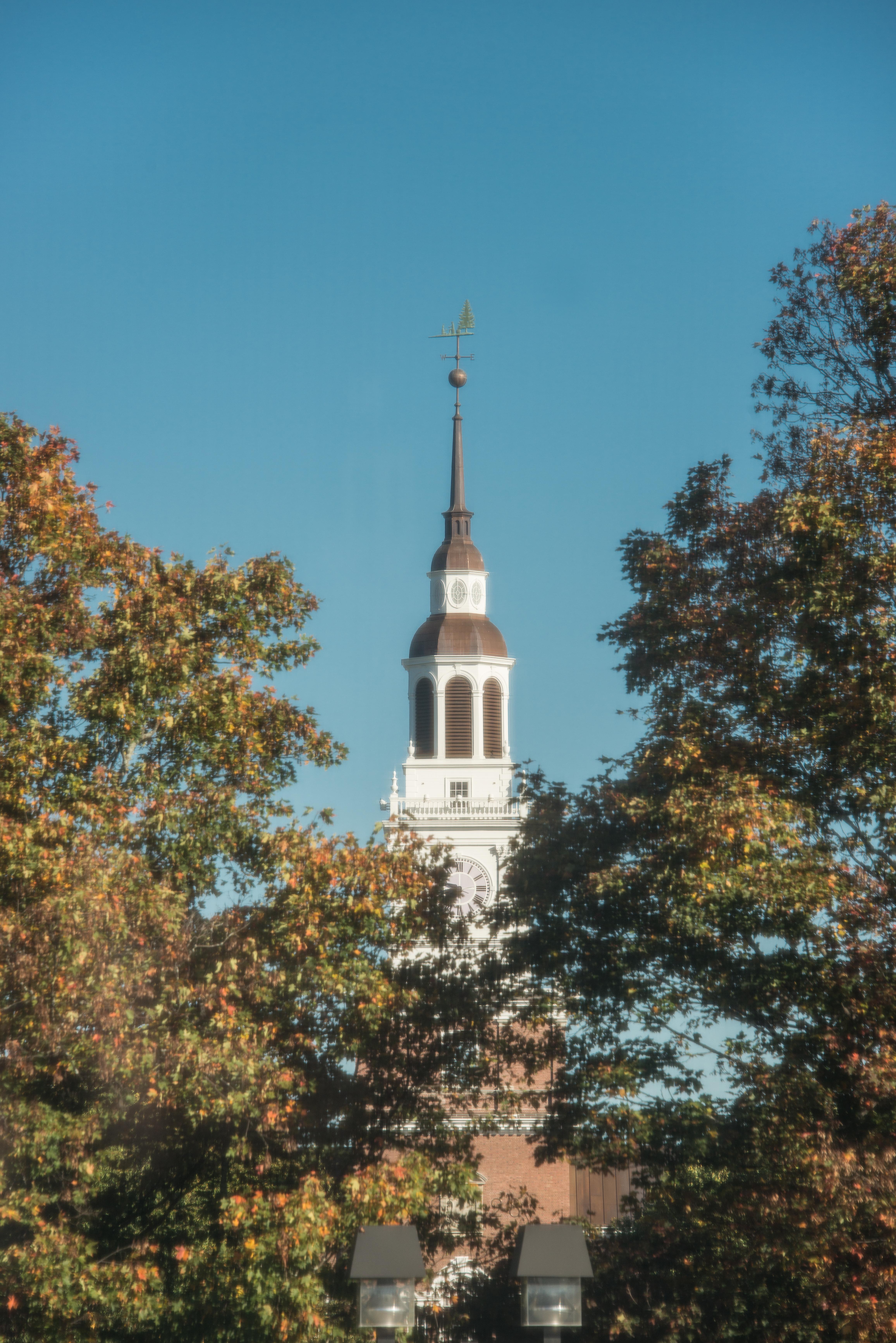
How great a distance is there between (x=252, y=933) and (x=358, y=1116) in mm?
3398

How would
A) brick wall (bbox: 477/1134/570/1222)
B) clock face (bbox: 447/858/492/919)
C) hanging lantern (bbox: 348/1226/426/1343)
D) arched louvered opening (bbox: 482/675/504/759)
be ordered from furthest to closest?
arched louvered opening (bbox: 482/675/504/759) < clock face (bbox: 447/858/492/919) < brick wall (bbox: 477/1134/570/1222) < hanging lantern (bbox: 348/1226/426/1343)

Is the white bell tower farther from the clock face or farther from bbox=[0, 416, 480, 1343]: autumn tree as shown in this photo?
bbox=[0, 416, 480, 1343]: autumn tree

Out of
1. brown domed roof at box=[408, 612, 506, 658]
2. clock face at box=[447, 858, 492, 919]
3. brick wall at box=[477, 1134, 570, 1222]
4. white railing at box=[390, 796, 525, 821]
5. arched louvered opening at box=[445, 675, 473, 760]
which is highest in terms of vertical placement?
brown domed roof at box=[408, 612, 506, 658]

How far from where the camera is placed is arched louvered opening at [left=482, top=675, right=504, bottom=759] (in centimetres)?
5316

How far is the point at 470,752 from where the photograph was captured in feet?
173

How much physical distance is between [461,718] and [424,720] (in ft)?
5.29

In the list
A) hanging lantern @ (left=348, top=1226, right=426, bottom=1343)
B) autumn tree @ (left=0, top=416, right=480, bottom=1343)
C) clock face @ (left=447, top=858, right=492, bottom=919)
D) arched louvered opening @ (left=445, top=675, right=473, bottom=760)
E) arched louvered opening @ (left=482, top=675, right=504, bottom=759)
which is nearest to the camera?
hanging lantern @ (left=348, top=1226, right=426, bottom=1343)

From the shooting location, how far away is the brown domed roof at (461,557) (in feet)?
178

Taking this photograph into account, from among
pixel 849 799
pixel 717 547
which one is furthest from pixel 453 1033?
pixel 717 547

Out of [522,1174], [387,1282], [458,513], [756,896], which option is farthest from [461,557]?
[387,1282]

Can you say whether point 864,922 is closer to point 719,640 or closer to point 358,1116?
point 719,640

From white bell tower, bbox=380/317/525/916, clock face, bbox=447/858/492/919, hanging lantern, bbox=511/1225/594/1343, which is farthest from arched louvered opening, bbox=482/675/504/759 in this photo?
hanging lantern, bbox=511/1225/594/1343

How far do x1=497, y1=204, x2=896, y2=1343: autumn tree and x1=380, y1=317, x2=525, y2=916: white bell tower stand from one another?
31.2 meters

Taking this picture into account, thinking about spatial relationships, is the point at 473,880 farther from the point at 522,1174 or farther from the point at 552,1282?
the point at 552,1282
